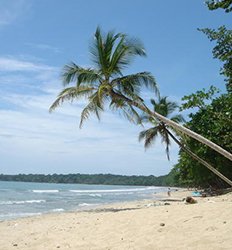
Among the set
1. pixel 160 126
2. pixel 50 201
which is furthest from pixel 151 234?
pixel 50 201

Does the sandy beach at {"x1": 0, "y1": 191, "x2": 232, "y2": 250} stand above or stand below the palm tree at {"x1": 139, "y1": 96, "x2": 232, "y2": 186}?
below

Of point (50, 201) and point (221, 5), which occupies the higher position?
point (221, 5)

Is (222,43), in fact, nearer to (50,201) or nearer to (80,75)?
(80,75)

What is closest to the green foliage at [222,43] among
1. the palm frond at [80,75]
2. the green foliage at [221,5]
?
the green foliage at [221,5]

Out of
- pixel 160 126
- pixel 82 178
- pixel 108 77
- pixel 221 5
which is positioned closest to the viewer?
pixel 221 5

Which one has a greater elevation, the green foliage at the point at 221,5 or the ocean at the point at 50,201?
the green foliage at the point at 221,5

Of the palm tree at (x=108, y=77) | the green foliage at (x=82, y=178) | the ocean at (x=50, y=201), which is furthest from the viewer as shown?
the green foliage at (x=82, y=178)

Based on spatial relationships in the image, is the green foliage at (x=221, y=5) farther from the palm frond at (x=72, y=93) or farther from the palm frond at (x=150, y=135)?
the palm frond at (x=150, y=135)

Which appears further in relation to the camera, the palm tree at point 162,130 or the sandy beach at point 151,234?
the palm tree at point 162,130

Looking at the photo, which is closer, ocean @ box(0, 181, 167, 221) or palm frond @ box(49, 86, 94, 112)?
palm frond @ box(49, 86, 94, 112)

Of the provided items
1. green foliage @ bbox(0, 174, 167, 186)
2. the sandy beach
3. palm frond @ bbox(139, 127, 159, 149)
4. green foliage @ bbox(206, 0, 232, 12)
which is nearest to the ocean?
palm frond @ bbox(139, 127, 159, 149)

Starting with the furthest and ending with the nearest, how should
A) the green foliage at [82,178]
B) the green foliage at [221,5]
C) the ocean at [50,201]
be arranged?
the green foliage at [82,178]
the ocean at [50,201]
the green foliage at [221,5]

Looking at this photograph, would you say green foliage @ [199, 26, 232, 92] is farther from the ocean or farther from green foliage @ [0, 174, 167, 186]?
green foliage @ [0, 174, 167, 186]

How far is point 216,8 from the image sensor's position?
20.0 ft
